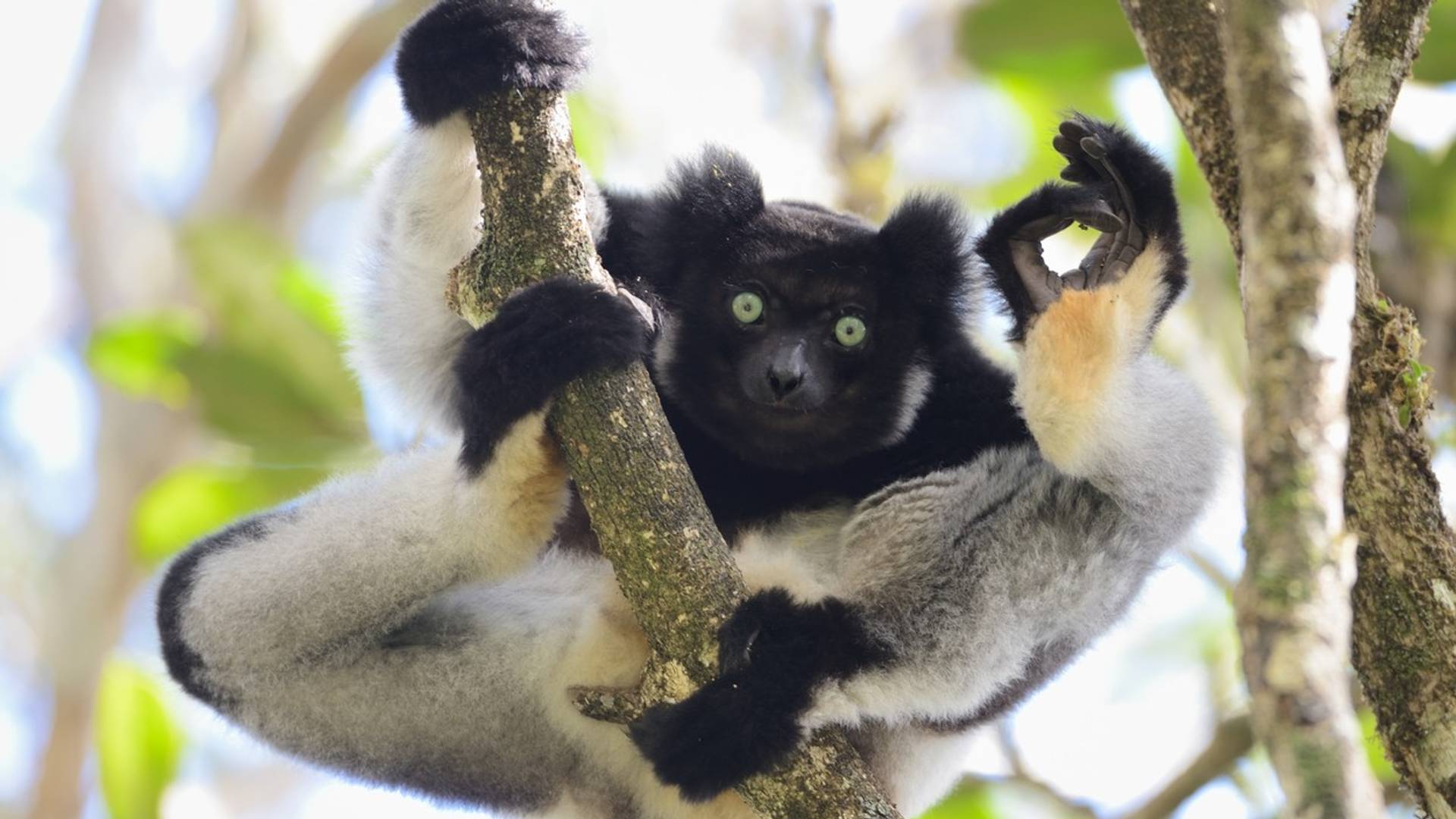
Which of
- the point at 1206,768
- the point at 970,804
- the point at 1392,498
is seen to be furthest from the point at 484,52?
the point at 970,804

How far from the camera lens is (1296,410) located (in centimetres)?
203

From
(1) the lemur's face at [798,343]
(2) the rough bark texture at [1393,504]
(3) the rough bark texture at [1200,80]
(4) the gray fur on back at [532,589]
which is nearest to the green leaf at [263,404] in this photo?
(4) the gray fur on back at [532,589]

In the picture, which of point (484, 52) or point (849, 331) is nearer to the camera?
point (484, 52)

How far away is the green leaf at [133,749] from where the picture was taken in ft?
21.2

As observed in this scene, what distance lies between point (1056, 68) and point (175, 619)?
420 centimetres

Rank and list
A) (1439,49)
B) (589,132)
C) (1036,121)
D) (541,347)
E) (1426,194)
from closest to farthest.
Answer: (541,347) < (1439,49) < (1426,194) < (589,132) < (1036,121)

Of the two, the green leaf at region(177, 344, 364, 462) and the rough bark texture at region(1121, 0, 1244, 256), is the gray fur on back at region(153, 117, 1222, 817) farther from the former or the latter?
the green leaf at region(177, 344, 364, 462)

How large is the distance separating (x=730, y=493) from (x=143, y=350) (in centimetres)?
334

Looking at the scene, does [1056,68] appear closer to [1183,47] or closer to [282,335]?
[1183,47]

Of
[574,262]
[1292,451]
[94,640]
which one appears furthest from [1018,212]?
[94,640]

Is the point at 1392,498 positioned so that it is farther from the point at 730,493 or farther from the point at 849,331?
the point at 730,493

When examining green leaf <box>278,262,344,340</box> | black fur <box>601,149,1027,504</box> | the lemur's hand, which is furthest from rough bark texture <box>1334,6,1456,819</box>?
green leaf <box>278,262,344,340</box>

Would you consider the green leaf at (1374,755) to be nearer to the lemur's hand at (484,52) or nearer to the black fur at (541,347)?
the black fur at (541,347)

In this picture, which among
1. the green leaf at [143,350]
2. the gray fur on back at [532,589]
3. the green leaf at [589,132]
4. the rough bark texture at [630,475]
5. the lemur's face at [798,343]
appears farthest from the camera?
the green leaf at [589,132]
